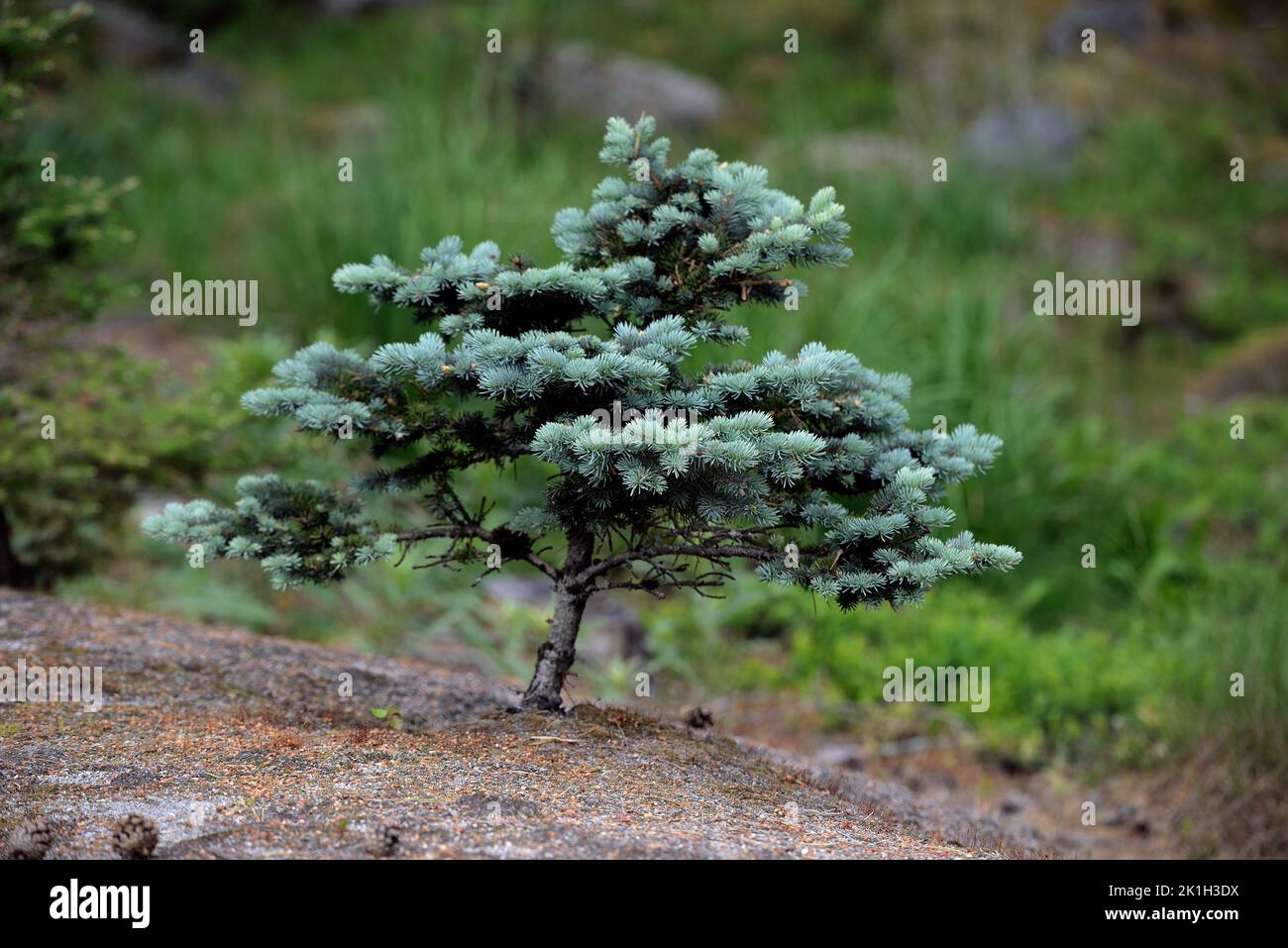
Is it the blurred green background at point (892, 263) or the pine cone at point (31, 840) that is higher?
the blurred green background at point (892, 263)

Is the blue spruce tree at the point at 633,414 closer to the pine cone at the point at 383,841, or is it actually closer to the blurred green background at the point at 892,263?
the pine cone at the point at 383,841

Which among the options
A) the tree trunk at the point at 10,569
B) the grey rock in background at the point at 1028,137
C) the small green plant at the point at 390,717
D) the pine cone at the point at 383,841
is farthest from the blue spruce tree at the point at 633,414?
the grey rock in background at the point at 1028,137

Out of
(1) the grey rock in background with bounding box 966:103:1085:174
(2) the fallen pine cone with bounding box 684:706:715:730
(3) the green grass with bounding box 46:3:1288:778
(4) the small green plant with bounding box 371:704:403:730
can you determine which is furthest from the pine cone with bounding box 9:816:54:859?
(1) the grey rock in background with bounding box 966:103:1085:174

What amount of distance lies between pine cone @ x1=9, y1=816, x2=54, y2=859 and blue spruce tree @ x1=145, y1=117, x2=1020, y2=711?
0.87m

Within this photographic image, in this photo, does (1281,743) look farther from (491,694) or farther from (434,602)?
(434,602)

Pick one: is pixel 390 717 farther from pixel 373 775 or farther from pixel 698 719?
pixel 698 719

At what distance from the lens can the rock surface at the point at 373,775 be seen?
2521 mm

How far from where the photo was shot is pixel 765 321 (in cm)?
679

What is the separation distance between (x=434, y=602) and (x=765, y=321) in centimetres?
242

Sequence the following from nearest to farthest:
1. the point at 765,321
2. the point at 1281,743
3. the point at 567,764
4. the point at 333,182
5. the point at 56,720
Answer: the point at 567,764 < the point at 56,720 < the point at 1281,743 < the point at 765,321 < the point at 333,182

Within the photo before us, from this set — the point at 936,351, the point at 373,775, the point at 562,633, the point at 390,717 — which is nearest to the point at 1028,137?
the point at 936,351

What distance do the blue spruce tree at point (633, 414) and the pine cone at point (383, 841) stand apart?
0.87 metres
